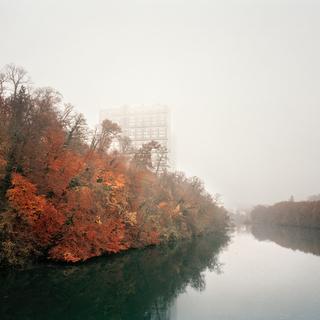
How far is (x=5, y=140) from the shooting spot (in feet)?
112

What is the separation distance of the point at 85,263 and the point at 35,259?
20.1ft

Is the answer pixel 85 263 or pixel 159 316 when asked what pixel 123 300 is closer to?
pixel 159 316

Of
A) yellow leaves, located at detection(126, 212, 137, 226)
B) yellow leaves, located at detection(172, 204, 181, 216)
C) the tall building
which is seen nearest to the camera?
yellow leaves, located at detection(126, 212, 137, 226)

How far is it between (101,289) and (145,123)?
135629mm

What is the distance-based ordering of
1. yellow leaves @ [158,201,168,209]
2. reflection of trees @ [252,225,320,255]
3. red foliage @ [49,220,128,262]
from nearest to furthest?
1. red foliage @ [49,220,128,262]
2. reflection of trees @ [252,225,320,255]
3. yellow leaves @ [158,201,168,209]

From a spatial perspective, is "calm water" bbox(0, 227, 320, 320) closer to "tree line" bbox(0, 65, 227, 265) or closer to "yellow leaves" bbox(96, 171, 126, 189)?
"tree line" bbox(0, 65, 227, 265)

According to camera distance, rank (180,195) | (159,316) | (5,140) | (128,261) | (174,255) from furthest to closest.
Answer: (180,195)
(174,255)
(128,261)
(5,140)
(159,316)

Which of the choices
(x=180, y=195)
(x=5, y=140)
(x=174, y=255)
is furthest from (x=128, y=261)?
(x=180, y=195)

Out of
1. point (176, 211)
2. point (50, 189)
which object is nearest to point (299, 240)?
point (176, 211)

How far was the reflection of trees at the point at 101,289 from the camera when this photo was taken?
22.9 metres

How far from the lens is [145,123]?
163 metres

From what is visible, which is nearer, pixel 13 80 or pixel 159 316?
pixel 159 316

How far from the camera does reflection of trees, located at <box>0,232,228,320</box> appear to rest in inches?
901

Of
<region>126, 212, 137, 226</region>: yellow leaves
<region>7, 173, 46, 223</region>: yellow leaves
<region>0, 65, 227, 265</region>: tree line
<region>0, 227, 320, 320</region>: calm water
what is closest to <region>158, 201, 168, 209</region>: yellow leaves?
<region>0, 65, 227, 265</region>: tree line
